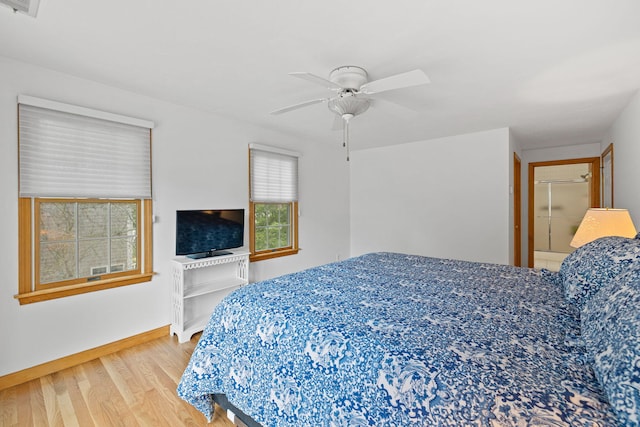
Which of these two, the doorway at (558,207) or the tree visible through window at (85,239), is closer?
the tree visible through window at (85,239)

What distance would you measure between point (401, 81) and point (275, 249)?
298cm

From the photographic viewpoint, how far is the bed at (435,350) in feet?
2.89

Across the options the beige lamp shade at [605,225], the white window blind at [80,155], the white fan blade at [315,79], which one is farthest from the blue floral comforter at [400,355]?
the white window blind at [80,155]

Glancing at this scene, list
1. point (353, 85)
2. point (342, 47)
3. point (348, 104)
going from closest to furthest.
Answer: point (342, 47) → point (353, 85) → point (348, 104)

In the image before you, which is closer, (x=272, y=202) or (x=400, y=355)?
(x=400, y=355)

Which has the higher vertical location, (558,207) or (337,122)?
(337,122)

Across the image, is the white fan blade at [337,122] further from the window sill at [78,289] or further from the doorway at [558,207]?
the doorway at [558,207]

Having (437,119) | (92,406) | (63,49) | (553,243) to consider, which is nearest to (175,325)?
(92,406)

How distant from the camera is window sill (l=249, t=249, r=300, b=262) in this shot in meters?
3.84

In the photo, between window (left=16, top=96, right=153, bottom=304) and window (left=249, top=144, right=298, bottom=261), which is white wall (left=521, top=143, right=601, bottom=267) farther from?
window (left=16, top=96, right=153, bottom=304)

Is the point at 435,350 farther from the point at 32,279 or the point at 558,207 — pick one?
the point at 558,207

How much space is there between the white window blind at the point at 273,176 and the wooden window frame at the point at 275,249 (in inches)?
6.6

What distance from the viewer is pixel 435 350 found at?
113cm

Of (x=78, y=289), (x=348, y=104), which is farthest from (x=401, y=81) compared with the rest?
(x=78, y=289)
